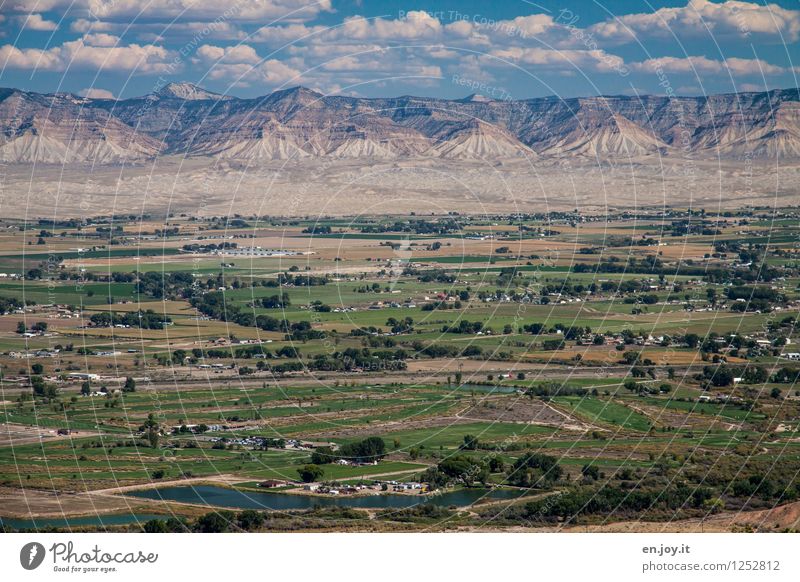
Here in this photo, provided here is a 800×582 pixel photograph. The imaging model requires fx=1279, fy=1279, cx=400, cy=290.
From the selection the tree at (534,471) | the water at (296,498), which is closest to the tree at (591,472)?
the tree at (534,471)

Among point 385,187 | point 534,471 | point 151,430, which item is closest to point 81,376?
point 151,430

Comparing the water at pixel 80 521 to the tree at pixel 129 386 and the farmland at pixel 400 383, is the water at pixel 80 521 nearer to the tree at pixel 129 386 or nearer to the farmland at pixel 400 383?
the farmland at pixel 400 383

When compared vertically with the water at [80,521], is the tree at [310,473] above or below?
below

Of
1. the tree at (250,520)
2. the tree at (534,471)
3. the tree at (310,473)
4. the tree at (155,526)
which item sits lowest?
the tree at (534,471)

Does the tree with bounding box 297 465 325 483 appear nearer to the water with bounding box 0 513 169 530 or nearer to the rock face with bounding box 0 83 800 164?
the water with bounding box 0 513 169 530

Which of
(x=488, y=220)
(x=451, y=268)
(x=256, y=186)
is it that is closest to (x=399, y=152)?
(x=256, y=186)

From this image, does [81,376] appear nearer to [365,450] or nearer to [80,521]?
[365,450]
